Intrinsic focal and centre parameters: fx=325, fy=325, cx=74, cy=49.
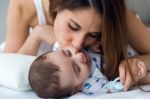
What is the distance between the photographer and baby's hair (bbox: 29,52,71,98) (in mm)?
1050

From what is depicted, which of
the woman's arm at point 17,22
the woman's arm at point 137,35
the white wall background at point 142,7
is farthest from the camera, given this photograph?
the white wall background at point 142,7

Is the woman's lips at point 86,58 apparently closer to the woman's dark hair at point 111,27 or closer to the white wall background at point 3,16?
the woman's dark hair at point 111,27

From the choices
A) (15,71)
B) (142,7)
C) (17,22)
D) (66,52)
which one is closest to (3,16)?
(17,22)

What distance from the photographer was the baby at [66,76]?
1.05m

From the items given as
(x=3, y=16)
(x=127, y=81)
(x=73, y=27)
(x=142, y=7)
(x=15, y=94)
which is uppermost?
(x=73, y=27)

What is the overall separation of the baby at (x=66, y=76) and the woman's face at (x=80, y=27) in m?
0.05

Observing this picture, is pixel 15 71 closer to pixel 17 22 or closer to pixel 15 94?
pixel 15 94

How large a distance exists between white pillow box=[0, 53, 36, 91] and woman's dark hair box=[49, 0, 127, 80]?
0.24 meters

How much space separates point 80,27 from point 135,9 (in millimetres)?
1635

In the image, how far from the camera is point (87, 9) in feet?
3.83

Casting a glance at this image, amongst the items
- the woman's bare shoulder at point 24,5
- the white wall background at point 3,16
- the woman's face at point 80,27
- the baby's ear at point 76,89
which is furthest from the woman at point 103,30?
the white wall background at point 3,16

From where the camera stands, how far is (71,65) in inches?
42.8

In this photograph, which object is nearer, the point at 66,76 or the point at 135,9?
the point at 66,76

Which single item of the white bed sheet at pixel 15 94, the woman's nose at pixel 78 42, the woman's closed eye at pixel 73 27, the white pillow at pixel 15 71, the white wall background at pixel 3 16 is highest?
the woman's closed eye at pixel 73 27
